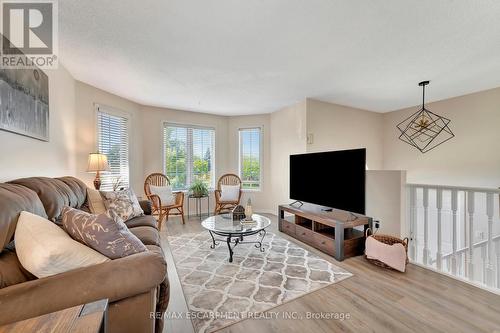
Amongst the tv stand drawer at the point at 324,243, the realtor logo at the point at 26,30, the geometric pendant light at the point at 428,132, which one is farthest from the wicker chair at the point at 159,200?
the geometric pendant light at the point at 428,132

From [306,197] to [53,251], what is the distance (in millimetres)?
3061

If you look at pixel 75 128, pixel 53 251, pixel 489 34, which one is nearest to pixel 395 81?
pixel 489 34

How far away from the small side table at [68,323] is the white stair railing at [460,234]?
299 centimetres

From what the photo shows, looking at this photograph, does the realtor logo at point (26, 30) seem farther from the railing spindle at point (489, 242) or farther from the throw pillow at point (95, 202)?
the railing spindle at point (489, 242)

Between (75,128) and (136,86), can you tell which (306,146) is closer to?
(136,86)

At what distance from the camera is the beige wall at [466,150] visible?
3.37 meters

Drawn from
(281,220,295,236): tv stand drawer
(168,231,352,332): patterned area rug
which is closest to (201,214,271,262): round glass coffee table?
(168,231,352,332): patterned area rug

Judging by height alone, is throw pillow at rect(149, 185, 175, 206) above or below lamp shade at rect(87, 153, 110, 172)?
below

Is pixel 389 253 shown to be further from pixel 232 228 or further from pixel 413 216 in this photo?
pixel 232 228

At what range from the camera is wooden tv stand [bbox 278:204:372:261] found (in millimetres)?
2535

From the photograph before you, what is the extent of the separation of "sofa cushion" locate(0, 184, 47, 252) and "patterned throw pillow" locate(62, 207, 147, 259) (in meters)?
0.20

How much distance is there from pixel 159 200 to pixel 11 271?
2742 millimetres

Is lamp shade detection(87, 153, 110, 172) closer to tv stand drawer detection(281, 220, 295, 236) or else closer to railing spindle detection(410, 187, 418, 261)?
tv stand drawer detection(281, 220, 295, 236)

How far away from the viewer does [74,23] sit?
5.95 ft
